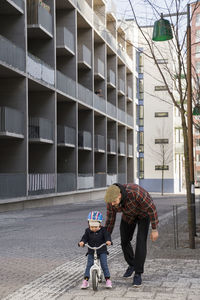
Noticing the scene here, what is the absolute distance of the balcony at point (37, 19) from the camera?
93.0 feet

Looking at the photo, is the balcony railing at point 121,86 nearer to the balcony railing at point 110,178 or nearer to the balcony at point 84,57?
the balcony railing at point 110,178

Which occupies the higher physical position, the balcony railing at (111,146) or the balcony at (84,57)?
the balcony at (84,57)

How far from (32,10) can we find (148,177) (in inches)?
1802

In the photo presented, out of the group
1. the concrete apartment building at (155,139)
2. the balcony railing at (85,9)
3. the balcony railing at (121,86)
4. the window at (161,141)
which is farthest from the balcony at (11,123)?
the window at (161,141)

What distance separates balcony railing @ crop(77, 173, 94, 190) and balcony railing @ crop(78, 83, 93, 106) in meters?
5.04

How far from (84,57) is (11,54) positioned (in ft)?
42.4

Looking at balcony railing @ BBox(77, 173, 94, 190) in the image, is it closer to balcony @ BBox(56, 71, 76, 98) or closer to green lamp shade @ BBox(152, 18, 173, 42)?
balcony @ BBox(56, 71, 76, 98)

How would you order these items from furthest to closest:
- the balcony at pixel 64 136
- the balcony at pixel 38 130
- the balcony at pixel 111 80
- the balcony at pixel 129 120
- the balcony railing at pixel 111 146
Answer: the balcony at pixel 129 120 → the balcony at pixel 111 80 → the balcony railing at pixel 111 146 → the balcony at pixel 64 136 → the balcony at pixel 38 130

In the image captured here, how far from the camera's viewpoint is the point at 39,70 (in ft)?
92.2

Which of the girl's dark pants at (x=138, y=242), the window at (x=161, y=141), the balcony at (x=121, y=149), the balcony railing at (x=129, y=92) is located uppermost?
the balcony railing at (x=129, y=92)

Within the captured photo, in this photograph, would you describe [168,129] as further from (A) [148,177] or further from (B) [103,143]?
(B) [103,143]

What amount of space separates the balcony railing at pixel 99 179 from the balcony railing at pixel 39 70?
1211 cm

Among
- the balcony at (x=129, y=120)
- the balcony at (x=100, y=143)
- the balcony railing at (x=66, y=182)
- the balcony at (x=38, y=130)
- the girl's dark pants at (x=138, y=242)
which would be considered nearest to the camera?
the girl's dark pants at (x=138, y=242)

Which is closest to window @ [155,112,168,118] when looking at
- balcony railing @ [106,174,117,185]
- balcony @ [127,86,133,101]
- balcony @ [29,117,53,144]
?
balcony @ [127,86,133,101]
